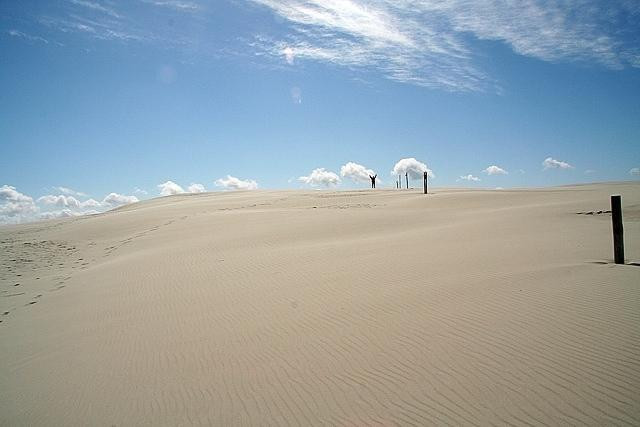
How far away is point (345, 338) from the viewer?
5.35m

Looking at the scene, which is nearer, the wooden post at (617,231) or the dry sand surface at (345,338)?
the dry sand surface at (345,338)

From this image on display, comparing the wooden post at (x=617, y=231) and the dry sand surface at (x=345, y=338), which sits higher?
the wooden post at (x=617, y=231)

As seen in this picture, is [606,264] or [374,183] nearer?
[606,264]

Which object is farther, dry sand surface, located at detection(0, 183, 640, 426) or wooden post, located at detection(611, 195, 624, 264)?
wooden post, located at detection(611, 195, 624, 264)

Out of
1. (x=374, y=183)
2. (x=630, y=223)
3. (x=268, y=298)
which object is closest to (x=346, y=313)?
(x=268, y=298)

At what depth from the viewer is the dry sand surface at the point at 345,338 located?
3.73 metres

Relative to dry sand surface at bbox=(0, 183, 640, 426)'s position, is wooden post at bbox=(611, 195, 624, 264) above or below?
above

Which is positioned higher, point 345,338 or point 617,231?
point 617,231

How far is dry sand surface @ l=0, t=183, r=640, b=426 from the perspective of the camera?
3.73m

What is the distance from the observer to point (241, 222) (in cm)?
2192

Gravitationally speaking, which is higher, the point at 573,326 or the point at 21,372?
the point at 573,326

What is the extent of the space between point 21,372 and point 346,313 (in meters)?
4.88

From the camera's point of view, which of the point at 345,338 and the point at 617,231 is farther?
the point at 617,231

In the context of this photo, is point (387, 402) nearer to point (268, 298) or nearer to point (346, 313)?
point (346, 313)
